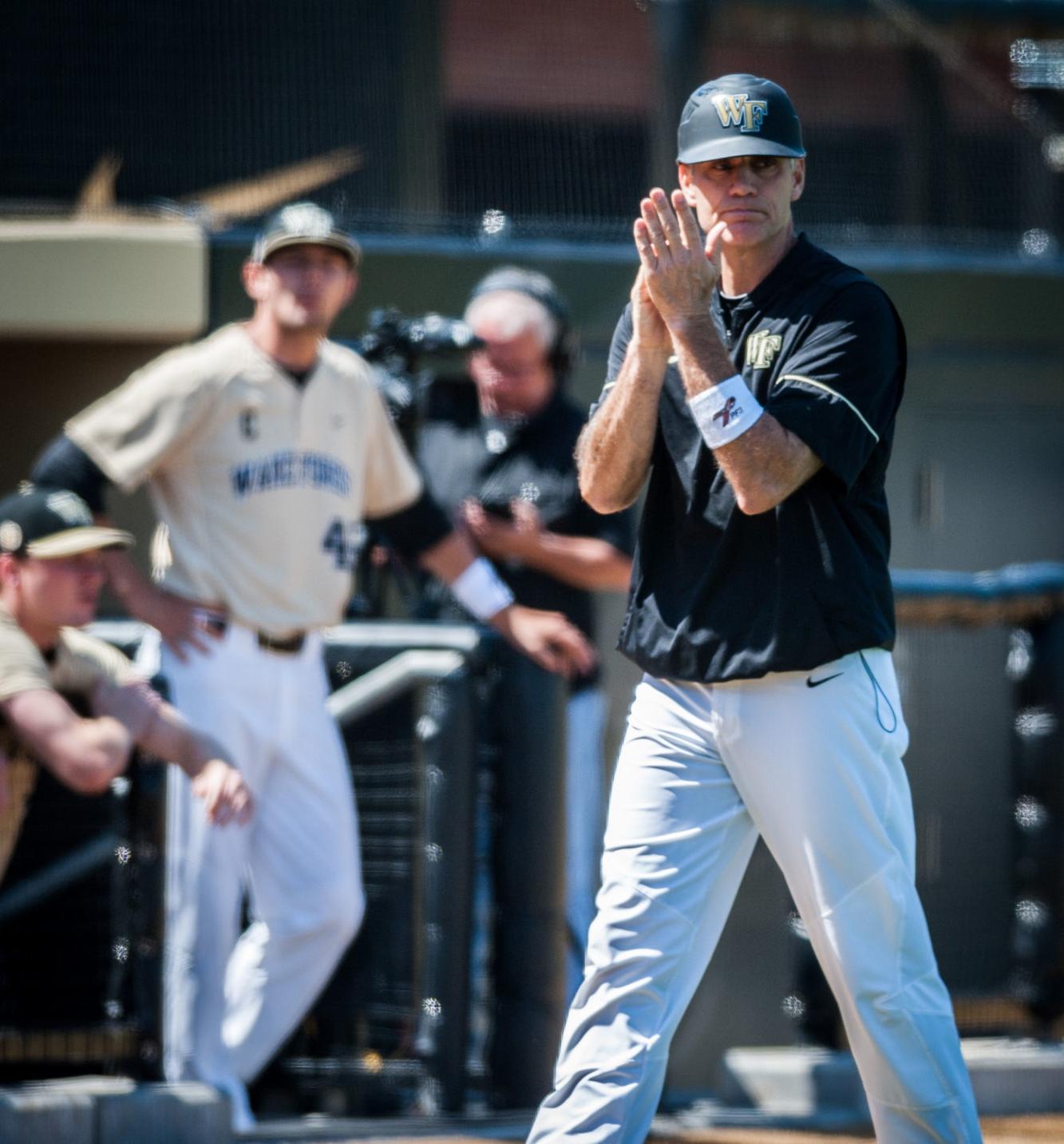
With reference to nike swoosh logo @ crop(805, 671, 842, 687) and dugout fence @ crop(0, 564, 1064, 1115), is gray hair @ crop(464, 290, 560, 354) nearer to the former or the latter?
dugout fence @ crop(0, 564, 1064, 1115)

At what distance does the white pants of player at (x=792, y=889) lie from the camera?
2.88m

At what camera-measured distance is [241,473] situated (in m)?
4.62

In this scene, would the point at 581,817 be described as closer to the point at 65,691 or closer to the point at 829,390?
the point at 65,691

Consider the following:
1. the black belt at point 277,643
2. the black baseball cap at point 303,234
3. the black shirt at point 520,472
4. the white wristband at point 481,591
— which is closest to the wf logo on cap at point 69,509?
the black belt at point 277,643

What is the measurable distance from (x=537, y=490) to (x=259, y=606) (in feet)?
3.17

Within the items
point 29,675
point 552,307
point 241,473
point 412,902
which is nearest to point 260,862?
point 412,902

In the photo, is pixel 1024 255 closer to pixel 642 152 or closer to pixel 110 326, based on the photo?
pixel 642 152

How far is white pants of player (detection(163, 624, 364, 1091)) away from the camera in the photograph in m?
4.37

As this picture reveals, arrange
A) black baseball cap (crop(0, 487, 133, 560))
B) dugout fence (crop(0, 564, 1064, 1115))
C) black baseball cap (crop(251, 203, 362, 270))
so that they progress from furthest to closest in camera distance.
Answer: black baseball cap (crop(251, 203, 362, 270)), dugout fence (crop(0, 564, 1064, 1115)), black baseball cap (crop(0, 487, 133, 560))

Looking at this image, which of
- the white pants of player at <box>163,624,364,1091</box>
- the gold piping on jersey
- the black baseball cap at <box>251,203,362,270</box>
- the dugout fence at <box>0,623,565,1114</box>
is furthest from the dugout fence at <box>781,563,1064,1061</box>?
the gold piping on jersey

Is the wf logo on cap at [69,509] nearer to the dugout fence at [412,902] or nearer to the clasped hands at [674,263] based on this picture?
the dugout fence at [412,902]

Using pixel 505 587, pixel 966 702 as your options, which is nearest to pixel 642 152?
pixel 966 702

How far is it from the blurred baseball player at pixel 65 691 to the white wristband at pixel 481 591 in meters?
0.95

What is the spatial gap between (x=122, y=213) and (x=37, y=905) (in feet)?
12.4
